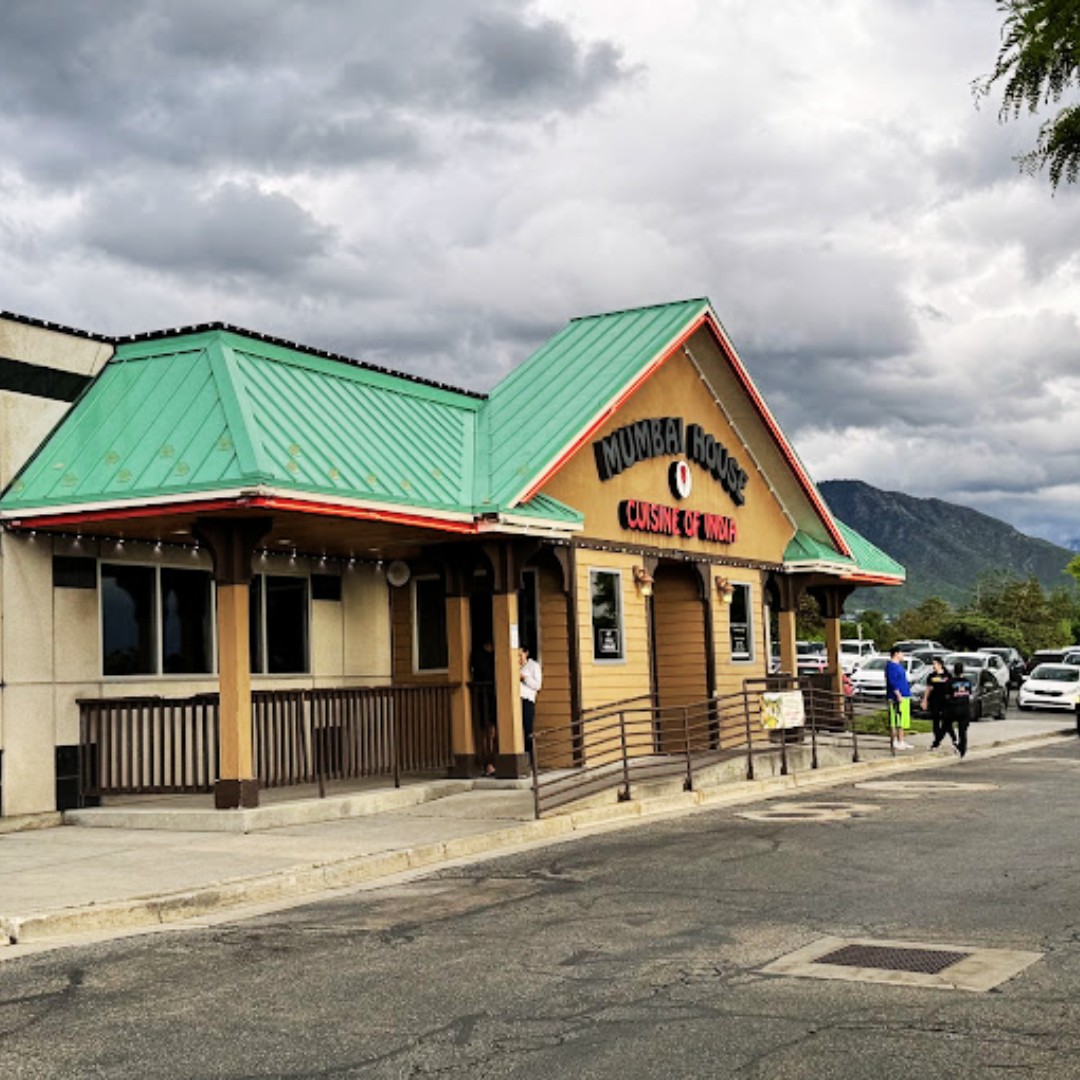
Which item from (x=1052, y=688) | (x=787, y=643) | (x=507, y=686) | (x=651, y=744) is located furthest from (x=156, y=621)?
(x=1052, y=688)

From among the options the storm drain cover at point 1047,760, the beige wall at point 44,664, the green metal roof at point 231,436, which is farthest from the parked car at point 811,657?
the beige wall at point 44,664

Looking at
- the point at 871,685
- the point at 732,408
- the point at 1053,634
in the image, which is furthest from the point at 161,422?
the point at 1053,634

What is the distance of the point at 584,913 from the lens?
10.7m

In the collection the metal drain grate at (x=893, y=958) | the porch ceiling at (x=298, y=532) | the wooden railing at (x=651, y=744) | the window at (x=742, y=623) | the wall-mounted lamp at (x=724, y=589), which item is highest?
the porch ceiling at (x=298, y=532)

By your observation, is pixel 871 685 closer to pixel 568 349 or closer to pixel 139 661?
pixel 568 349

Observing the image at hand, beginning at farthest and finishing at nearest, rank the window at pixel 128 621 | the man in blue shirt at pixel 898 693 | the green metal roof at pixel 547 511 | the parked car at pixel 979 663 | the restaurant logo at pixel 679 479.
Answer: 1. the parked car at pixel 979 663
2. the man in blue shirt at pixel 898 693
3. the restaurant logo at pixel 679 479
4. the green metal roof at pixel 547 511
5. the window at pixel 128 621

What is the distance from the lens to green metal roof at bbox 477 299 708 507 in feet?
66.1

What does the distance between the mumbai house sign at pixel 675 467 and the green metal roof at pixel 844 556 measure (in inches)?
89.1

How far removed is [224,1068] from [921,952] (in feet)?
14.1

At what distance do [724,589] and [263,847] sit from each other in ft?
43.8

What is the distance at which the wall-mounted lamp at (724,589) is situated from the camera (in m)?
26.2

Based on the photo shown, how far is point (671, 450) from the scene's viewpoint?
24828 mm

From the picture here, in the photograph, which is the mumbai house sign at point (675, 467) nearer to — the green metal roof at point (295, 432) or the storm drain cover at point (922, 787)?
the green metal roof at point (295, 432)

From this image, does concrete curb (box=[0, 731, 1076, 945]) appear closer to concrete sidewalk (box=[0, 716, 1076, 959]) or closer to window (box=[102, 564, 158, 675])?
concrete sidewalk (box=[0, 716, 1076, 959])
